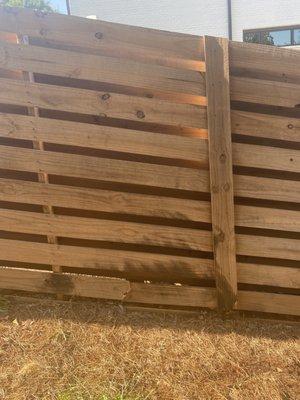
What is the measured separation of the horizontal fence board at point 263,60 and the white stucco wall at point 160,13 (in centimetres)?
1035

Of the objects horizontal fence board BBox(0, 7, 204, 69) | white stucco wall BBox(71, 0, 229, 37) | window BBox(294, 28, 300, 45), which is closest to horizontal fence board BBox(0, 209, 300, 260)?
horizontal fence board BBox(0, 7, 204, 69)

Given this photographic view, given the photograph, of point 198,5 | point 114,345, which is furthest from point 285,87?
point 198,5

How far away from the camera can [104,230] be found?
2.50 m

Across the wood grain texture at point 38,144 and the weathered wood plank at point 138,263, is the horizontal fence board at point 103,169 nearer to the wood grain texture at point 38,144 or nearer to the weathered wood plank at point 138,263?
the wood grain texture at point 38,144

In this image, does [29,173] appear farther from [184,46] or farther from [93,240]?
[184,46]

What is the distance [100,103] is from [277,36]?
36.7ft

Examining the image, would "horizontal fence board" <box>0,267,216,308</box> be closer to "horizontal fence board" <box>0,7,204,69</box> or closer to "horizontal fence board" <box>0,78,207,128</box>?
"horizontal fence board" <box>0,78,207,128</box>

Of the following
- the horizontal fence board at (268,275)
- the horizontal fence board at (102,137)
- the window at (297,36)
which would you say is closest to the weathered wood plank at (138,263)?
the horizontal fence board at (268,275)

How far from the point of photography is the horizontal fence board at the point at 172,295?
257 cm

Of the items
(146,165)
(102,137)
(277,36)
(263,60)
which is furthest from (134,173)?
(277,36)

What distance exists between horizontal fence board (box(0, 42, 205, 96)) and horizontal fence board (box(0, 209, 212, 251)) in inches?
34.2

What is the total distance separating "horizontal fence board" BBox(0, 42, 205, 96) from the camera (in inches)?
88.7

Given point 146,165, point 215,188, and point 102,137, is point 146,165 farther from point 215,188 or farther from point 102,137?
point 215,188

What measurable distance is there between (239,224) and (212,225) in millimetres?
182
